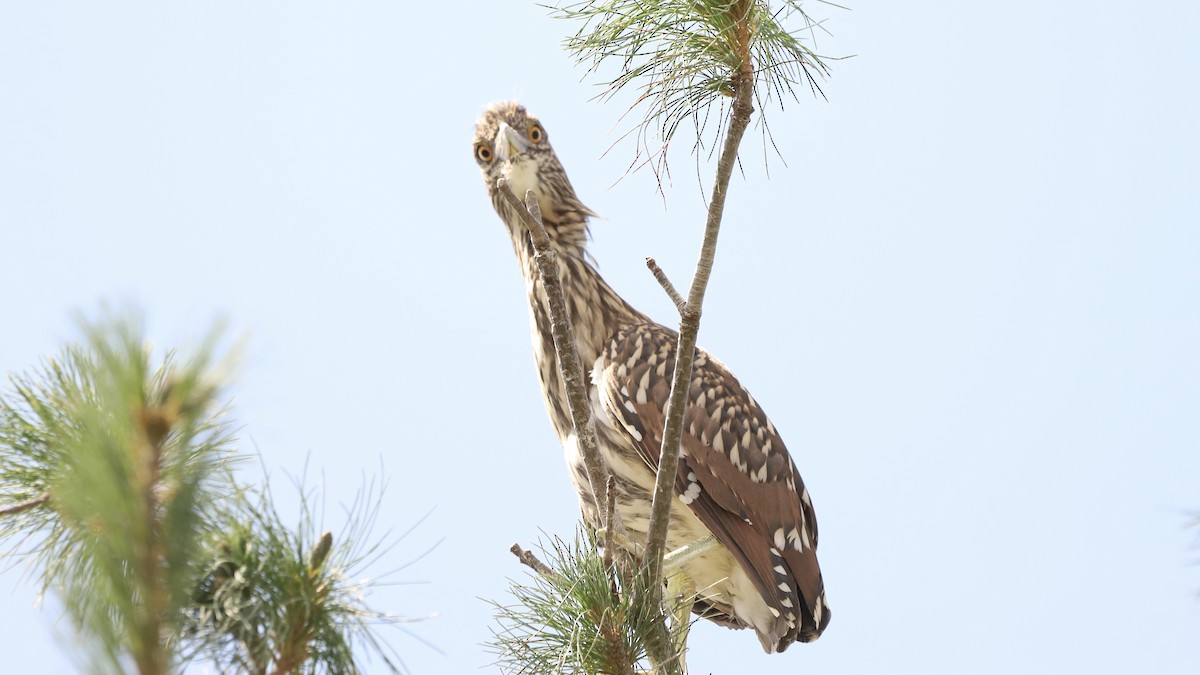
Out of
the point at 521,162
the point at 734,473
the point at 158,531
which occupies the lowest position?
the point at 158,531

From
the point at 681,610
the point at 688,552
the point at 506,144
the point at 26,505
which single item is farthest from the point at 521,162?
the point at 26,505

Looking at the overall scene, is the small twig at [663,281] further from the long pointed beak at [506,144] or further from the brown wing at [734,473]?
the long pointed beak at [506,144]

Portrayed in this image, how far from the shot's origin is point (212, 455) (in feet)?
6.30

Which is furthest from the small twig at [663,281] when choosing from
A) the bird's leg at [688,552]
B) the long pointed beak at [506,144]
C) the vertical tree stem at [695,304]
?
the long pointed beak at [506,144]

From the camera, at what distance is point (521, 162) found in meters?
5.00

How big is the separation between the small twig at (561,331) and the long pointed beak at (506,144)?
6.54 ft

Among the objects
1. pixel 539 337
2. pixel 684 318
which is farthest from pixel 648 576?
pixel 539 337

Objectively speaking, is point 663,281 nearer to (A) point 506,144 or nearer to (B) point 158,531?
(B) point 158,531

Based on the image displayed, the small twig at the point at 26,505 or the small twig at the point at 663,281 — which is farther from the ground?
the small twig at the point at 663,281

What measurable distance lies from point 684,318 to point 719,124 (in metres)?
0.63

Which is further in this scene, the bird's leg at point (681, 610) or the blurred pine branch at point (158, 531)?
the bird's leg at point (681, 610)

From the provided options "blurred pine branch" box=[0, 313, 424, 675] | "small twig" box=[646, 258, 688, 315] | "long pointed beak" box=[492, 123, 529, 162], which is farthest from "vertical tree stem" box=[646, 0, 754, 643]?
"long pointed beak" box=[492, 123, 529, 162]

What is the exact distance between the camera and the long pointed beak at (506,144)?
4.93 m

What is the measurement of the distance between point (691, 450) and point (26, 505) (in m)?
2.82
